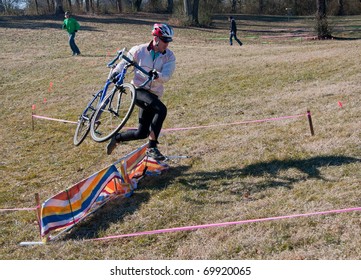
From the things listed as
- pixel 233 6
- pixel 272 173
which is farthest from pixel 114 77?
pixel 233 6

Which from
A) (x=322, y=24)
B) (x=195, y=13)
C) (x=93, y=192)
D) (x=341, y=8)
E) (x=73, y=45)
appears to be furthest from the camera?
(x=341, y=8)

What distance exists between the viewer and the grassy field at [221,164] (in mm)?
5125

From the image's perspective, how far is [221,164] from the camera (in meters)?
7.55

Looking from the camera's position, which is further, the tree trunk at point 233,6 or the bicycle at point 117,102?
the tree trunk at point 233,6

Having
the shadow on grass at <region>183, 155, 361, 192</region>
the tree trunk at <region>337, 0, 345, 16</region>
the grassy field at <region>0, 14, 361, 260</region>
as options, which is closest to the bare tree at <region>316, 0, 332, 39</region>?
the grassy field at <region>0, 14, 361, 260</region>

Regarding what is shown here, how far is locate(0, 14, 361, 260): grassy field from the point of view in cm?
512

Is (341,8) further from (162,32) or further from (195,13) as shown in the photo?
(162,32)

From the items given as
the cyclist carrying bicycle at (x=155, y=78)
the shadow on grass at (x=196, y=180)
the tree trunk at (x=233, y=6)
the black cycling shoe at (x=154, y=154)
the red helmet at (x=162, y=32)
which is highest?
the tree trunk at (x=233, y=6)

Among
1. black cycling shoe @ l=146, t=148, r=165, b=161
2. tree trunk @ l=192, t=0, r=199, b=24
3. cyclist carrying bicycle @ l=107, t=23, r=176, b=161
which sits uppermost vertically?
tree trunk @ l=192, t=0, r=199, b=24

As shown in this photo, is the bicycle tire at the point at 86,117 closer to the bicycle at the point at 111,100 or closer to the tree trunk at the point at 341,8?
the bicycle at the point at 111,100

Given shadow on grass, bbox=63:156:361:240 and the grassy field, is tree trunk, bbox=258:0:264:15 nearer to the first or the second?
the grassy field

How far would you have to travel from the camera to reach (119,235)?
5.58 meters

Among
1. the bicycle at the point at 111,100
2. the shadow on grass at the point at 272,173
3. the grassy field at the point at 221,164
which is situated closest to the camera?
the grassy field at the point at 221,164

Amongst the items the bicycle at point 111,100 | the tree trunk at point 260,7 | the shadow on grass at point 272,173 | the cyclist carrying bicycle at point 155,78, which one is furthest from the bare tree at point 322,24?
the tree trunk at point 260,7
